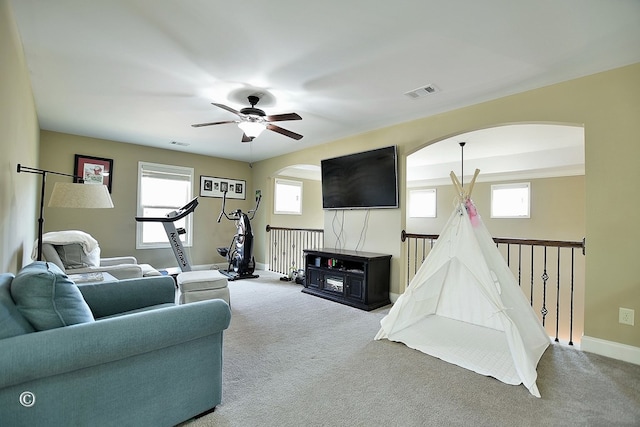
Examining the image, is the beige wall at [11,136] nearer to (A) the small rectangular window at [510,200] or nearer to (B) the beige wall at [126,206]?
(B) the beige wall at [126,206]

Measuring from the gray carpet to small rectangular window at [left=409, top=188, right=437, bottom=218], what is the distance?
505 cm

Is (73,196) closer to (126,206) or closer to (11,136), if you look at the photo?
(11,136)

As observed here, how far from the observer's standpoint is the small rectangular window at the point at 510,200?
6.09 m

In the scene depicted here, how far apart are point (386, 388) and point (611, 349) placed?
212 centimetres

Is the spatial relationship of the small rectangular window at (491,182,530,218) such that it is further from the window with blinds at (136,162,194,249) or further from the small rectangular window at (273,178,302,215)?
the window with blinds at (136,162,194,249)

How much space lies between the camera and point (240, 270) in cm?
570

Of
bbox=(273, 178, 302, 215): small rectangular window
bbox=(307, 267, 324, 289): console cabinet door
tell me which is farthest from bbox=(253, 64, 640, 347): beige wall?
bbox=(273, 178, 302, 215): small rectangular window

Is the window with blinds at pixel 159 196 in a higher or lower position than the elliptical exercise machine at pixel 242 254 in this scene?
higher

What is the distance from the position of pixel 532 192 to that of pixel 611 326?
161 inches

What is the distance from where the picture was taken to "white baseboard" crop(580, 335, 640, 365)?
245 cm

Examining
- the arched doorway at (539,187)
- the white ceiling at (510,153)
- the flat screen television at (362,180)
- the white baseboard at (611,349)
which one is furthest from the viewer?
the arched doorway at (539,187)

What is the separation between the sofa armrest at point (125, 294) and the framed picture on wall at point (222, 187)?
415 centimetres

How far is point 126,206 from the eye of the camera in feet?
17.8

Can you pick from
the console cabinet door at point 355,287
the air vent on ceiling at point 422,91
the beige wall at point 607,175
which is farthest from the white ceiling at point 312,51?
the console cabinet door at point 355,287
